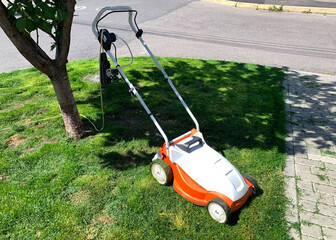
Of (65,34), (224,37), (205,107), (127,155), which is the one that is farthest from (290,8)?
(65,34)

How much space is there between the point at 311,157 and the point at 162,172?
8.04ft

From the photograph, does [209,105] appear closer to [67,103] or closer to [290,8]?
[67,103]

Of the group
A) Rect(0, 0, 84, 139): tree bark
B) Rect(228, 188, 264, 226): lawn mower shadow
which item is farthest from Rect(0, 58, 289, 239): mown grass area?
Rect(0, 0, 84, 139): tree bark

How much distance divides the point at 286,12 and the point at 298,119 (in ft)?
34.8

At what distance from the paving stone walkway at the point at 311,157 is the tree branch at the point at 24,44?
3.71m

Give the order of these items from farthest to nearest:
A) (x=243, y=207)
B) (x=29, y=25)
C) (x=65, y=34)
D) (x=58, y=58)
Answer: (x=58, y=58) < (x=65, y=34) < (x=243, y=207) < (x=29, y=25)

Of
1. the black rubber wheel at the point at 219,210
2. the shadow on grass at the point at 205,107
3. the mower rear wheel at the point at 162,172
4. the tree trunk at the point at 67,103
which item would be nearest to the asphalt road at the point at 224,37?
the shadow on grass at the point at 205,107

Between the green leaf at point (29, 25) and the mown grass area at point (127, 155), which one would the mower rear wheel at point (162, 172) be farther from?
the green leaf at point (29, 25)

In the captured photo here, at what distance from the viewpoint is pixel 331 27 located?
37.8ft

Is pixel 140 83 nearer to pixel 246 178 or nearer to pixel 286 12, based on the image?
pixel 246 178

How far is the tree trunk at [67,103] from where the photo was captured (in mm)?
4148

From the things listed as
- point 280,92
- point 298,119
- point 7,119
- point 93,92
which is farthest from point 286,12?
point 7,119

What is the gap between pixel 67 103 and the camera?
14.4 ft

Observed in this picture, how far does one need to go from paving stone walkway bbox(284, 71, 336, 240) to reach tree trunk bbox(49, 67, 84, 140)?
10.9 ft
